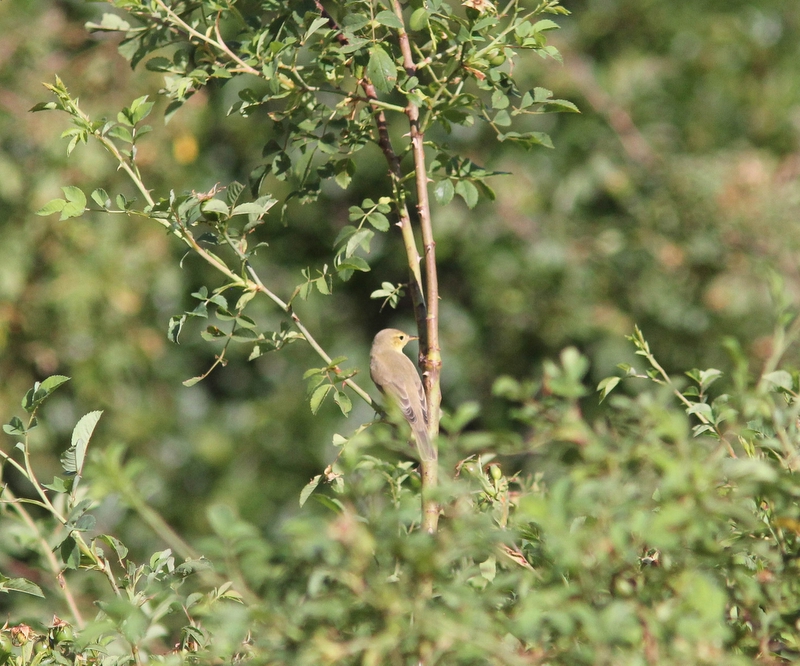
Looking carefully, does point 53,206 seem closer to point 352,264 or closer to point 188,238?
point 188,238

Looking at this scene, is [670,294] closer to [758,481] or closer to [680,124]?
[680,124]

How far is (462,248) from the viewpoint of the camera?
8.42 metres

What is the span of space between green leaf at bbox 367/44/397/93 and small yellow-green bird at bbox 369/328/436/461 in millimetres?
3126

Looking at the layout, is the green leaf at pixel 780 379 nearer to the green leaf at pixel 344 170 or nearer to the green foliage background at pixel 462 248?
the green leaf at pixel 344 170

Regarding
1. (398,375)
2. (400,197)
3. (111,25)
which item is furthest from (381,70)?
(398,375)

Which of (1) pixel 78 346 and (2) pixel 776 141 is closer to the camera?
(1) pixel 78 346

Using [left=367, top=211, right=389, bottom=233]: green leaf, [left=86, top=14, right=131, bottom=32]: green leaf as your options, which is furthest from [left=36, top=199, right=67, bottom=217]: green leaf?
[left=367, top=211, right=389, bottom=233]: green leaf

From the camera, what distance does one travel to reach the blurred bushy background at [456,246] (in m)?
7.12

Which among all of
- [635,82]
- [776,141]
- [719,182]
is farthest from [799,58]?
[719,182]

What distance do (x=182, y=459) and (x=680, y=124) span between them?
17.9 ft

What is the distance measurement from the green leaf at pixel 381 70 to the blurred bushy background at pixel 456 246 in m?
5.09

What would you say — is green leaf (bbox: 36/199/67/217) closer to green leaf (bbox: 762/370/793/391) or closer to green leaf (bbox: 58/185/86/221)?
green leaf (bbox: 58/185/86/221)

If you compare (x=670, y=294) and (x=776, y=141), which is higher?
(x=776, y=141)

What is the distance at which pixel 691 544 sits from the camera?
136 cm
